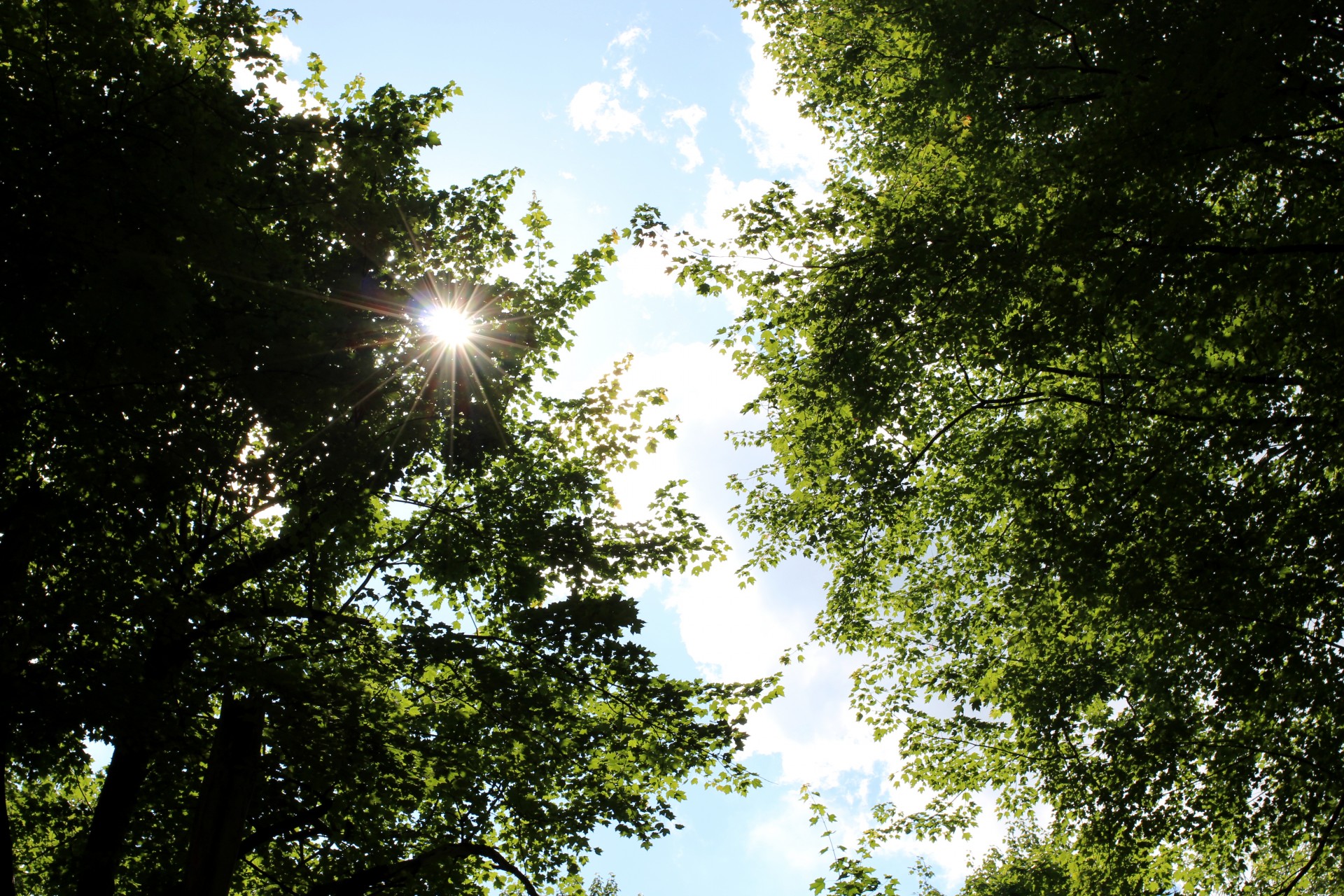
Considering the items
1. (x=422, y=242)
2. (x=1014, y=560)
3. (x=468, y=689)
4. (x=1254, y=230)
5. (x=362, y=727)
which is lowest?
(x=362, y=727)

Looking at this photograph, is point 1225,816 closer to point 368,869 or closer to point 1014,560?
point 1014,560

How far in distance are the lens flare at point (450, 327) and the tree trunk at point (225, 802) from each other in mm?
4740

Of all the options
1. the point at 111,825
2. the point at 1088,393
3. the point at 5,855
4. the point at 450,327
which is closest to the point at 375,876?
the point at 111,825

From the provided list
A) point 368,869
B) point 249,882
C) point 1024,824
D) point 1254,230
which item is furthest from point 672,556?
point 1024,824

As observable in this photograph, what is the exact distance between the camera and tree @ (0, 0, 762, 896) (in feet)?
18.9

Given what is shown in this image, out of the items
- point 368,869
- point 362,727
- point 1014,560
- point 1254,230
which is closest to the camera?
point 1254,230

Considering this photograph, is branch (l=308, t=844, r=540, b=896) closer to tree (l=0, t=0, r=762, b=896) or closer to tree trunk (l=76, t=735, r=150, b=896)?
tree (l=0, t=0, r=762, b=896)

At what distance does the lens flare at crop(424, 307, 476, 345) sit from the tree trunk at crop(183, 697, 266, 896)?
4.74 m

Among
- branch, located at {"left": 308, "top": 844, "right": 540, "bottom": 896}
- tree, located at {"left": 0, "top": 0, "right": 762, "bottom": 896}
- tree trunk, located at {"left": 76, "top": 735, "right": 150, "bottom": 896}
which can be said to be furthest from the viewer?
branch, located at {"left": 308, "top": 844, "right": 540, "bottom": 896}

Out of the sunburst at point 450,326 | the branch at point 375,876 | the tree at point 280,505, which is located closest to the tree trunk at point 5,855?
the tree at point 280,505

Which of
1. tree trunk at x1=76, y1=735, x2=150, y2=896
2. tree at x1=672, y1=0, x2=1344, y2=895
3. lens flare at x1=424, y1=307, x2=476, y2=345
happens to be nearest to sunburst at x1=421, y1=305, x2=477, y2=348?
lens flare at x1=424, y1=307, x2=476, y2=345

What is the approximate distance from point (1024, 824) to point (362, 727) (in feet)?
106

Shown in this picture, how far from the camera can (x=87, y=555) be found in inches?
267

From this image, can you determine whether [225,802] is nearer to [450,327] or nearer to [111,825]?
[111,825]
